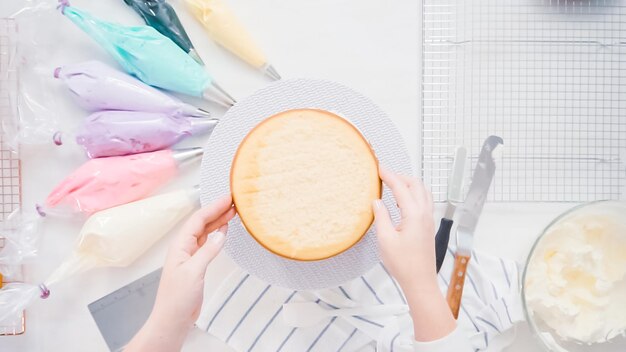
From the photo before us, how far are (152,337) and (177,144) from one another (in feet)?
1.03

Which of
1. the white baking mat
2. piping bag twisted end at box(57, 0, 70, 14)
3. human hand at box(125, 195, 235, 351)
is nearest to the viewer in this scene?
human hand at box(125, 195, 235, 351)

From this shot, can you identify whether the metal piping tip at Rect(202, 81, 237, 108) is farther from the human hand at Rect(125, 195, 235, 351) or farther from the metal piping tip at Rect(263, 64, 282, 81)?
the human hand at Rect(125, 195, 235, 351)

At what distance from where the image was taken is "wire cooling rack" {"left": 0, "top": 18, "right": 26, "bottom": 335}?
912 millimetres

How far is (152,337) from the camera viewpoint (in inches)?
27.9

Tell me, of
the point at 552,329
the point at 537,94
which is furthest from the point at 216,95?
the point at 552,329

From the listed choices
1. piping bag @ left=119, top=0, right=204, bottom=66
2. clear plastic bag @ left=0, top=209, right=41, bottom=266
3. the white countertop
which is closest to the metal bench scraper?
the white countertop

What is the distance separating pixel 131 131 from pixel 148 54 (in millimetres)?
110

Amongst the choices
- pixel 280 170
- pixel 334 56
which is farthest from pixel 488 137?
pixel 280 170

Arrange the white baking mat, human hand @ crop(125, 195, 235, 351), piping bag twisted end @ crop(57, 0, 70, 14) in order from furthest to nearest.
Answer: piping bag twisted end @ crop(57, 0, 70, 14)
the white baking mat
human hand @ crop(125, 195, 235, 351)

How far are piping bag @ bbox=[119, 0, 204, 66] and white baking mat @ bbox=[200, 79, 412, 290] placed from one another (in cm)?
18

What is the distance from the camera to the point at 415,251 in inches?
27.7

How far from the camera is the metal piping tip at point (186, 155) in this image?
0.90 m

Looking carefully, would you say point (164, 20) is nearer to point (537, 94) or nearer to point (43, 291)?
point (43, 291)

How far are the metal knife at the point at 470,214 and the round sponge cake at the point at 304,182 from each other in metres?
0.24
